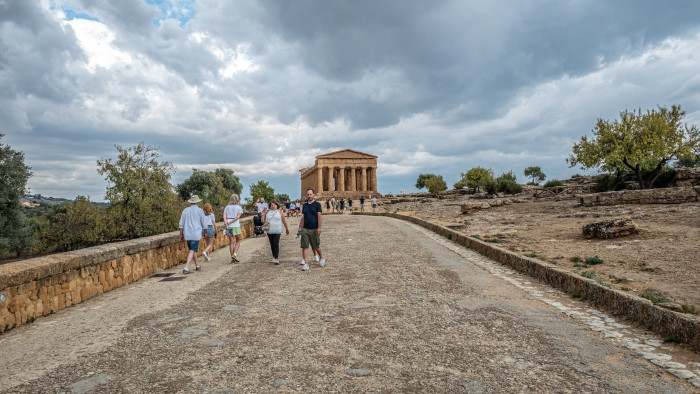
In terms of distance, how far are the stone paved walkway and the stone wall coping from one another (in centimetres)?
62

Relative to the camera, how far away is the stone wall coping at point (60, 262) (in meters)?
5.03

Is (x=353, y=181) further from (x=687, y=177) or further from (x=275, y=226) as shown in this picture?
(x=275, y=226)

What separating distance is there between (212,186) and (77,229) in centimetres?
4540

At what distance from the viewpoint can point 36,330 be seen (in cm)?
486

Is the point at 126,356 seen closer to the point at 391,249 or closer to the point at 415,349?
the point at 415,349

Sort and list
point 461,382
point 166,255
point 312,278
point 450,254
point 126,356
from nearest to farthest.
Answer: point 461,382 → point 126,356 → point 312,278 → point 166,255 → point 450,254

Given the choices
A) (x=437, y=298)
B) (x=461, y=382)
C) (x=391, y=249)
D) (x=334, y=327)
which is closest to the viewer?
(x=461, y=382)

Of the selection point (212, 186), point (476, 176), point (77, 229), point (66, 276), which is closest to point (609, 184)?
point (476, 176)

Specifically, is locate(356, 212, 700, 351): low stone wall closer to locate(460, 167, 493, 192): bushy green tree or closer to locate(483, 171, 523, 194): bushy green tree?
locate(483, 171, 523, 194): bushy green tree

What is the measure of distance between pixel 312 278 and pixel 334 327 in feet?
10.6

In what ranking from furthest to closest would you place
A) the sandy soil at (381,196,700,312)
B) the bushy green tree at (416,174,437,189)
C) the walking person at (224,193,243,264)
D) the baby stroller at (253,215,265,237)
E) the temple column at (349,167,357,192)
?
the bushy green tree at (416,174,437,189)
the temple column at (349,167,357,192)
the baby stroller at (253,215,265,237)
the walking person at (224,193,243,264)
the sandy soil at (381,196,700,312)

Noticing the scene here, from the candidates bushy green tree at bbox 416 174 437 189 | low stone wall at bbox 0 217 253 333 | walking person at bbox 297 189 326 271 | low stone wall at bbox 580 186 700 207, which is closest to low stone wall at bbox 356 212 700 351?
walking person at bbox 297 189 326 271

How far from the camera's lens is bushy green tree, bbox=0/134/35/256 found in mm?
26656

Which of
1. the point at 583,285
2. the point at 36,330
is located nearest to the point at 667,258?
the point at 583,285
